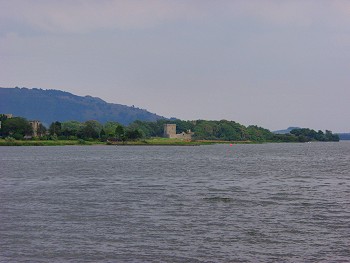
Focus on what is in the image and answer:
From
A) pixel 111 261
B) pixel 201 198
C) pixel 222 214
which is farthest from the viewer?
pixel 201 198

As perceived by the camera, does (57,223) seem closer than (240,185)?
Yes

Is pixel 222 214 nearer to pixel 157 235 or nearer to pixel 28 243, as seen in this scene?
pixel 157 235

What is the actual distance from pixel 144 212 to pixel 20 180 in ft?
106

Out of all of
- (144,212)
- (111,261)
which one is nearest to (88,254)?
(111,261)

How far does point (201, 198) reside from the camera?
1781 inches

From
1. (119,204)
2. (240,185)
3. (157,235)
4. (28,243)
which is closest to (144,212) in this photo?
(119,204)

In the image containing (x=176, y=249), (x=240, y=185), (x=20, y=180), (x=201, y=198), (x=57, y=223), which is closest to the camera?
(x=176, y=249)

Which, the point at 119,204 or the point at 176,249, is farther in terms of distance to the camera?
the point at 119,204

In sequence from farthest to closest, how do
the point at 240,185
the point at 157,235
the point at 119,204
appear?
the point at 240,185 < the point at 119,204 < the point at 157,235

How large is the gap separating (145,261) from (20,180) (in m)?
44.7

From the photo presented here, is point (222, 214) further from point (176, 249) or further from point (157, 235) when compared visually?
point (176, 249)

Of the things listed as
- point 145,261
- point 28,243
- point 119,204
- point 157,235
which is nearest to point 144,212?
point 119,204

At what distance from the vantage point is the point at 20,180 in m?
64.9

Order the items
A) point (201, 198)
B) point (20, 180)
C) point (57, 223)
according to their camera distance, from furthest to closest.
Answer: point (20, 180), point (201, 198), point (57, 223)
